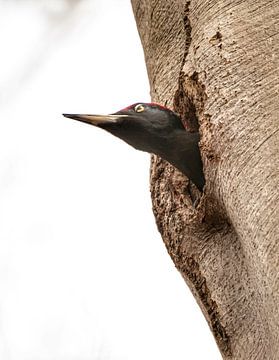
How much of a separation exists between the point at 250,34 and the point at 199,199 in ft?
1.52

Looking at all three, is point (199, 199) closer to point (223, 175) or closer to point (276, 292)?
point (223, 175)

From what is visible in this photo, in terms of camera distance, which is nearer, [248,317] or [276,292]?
[276,292]

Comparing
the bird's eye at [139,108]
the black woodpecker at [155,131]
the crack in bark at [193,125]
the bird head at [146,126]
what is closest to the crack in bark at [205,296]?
the crack in bark at [193,125]

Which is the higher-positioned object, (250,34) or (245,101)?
(250,34)

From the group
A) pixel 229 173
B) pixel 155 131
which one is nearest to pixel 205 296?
pixel 229 173

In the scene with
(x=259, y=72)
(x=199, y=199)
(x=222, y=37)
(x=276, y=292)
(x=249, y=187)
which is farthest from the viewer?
(x=199, y=199)

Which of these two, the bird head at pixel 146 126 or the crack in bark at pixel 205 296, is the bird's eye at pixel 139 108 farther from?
the crack in bark at pixel 205 296

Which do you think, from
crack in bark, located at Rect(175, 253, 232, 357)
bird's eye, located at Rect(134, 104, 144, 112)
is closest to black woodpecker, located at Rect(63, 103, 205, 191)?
bird's eye, located at Rect(134, 104, 144, 112)

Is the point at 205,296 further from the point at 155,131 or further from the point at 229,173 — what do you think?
the point at 155,131

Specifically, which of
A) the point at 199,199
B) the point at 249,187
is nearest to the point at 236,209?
the point at 249,187

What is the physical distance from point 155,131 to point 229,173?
1.65ft

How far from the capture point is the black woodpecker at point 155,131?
2439mm

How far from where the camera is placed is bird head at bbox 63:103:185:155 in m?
2.50

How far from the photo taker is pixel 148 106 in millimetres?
2557
